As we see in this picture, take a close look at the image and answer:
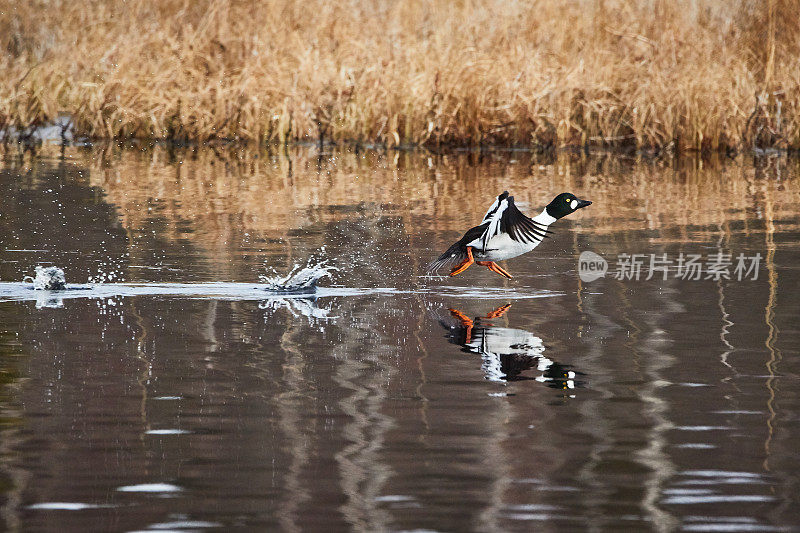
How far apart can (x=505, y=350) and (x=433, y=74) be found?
1321cm

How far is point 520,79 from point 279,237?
9398 mm

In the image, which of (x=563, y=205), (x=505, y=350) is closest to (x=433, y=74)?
(x=563, y=205)

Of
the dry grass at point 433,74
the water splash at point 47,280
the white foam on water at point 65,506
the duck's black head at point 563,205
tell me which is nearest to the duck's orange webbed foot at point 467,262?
the duck's black head at point 563,205

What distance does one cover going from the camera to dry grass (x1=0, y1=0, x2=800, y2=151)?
19.1m

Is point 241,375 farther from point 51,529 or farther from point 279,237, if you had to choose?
point 279,237

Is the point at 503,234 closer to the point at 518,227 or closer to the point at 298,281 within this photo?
the point at 518,227

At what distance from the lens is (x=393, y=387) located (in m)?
5.52

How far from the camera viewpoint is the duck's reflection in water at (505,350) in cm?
574

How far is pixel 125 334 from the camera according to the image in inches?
261

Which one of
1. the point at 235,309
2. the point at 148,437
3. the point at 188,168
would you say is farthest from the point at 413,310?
the point at 188,168

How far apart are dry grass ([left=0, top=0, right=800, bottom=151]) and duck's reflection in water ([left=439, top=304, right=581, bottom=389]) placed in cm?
1202

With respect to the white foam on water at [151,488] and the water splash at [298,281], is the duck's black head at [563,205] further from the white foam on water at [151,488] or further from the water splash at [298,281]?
the white foam on water at [151,488]

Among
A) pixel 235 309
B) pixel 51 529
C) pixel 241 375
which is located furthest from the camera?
pixel 235 309

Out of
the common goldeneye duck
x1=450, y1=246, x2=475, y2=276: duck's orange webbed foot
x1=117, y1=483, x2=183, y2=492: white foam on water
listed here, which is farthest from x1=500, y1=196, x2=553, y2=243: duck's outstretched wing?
x1=117, y1=483, x2=183, y2=492: white foam on water
